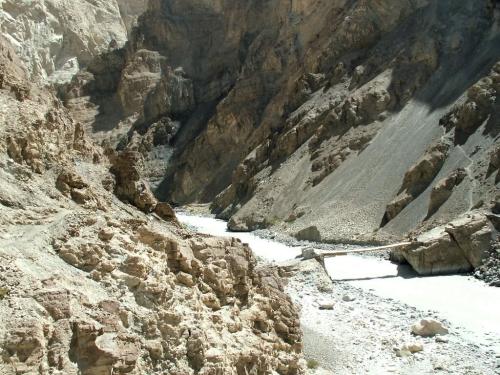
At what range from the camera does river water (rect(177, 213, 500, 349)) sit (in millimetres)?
15516

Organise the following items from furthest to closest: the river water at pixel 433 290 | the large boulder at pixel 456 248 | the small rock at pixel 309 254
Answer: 1. the small rock at pixel 309 254
2. the large boulder at pixel 456 248
3. the river water at pixel 433 290

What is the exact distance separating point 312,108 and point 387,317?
1157 inches

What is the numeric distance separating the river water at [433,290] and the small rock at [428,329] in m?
0.74

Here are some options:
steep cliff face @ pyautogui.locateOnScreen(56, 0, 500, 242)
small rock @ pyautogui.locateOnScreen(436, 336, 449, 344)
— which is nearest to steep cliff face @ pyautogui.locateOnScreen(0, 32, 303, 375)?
small rock @ pyautogui.locateOnScreen(436, 336, 449, 344)

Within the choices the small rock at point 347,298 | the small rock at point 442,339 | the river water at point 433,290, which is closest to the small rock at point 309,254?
the river water at point 433,290

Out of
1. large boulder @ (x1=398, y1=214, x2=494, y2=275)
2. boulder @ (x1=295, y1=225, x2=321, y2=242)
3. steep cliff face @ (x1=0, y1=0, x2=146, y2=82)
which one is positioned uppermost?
steep cliff face @ (x1=0, y1=0, x2=146, y2=82)

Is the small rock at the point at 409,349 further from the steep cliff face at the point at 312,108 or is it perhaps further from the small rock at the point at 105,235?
the steep cliff face at the point at 312,108

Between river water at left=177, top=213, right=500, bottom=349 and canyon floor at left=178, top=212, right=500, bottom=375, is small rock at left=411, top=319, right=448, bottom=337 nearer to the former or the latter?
canyon floor at left=178, top=212, right=500, bottom=375

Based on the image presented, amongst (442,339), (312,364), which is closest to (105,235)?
(312,364)

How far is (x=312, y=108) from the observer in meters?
43.5

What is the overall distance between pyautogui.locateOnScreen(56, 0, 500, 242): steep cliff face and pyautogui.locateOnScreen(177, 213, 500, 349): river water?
4.24m

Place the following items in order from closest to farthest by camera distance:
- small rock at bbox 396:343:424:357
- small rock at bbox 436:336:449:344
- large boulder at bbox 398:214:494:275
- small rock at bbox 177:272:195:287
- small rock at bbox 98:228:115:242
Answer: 1. small rock at bbox 98:228:115:242
2. small rock at bbox 177:272:195:287
3. small rock at bbox 396:343:424:357
4. small rock at bbox 436:336:449:344
5. large boulder at bbox 398:214:494:275

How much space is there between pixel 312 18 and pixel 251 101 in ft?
30.7

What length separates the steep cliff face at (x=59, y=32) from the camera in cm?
7231
